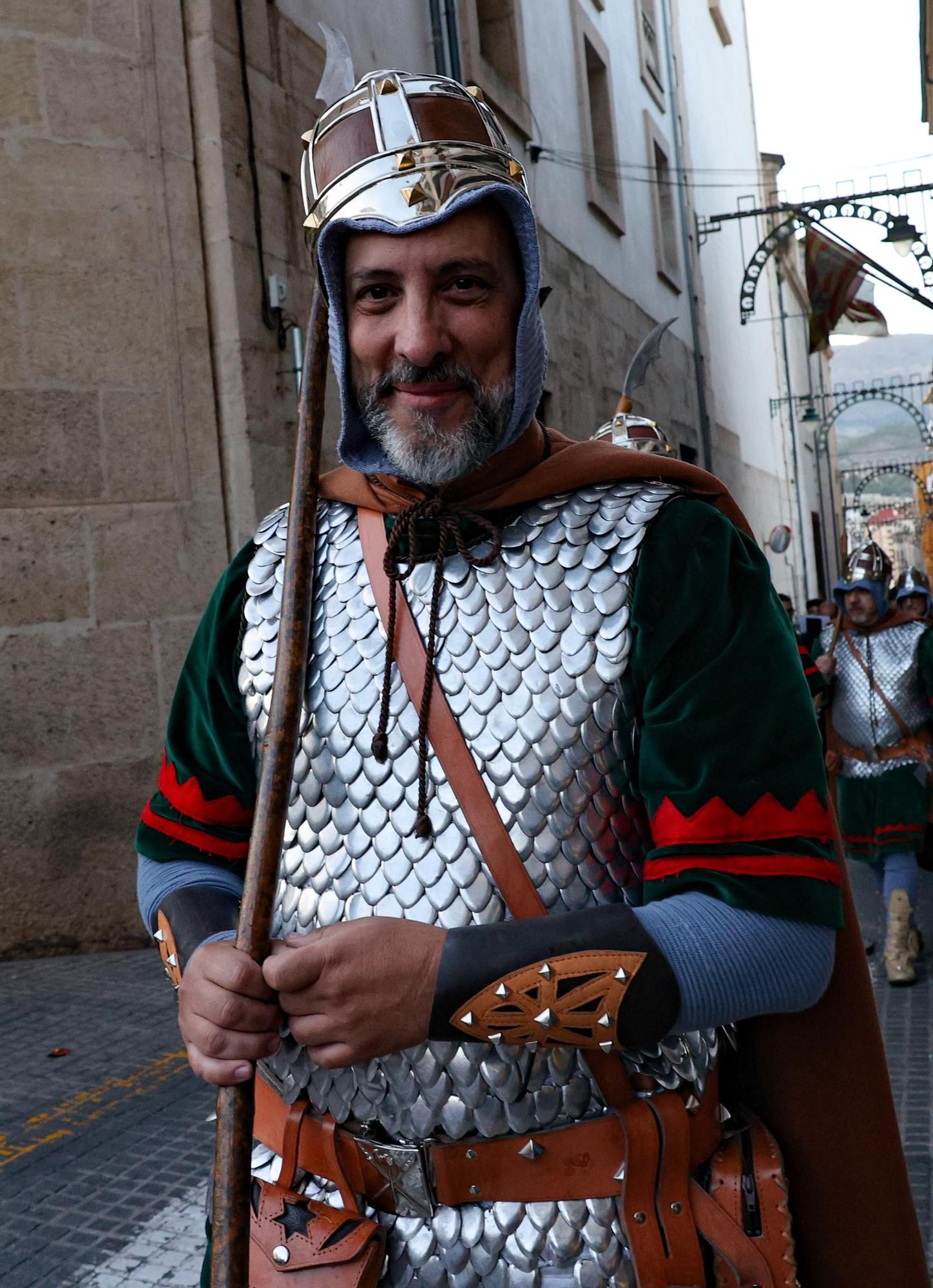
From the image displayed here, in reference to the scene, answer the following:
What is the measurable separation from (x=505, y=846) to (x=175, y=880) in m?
0.49

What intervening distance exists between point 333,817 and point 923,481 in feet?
136

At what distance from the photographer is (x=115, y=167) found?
6258 mm

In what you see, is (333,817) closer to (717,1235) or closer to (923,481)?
(717,1235)

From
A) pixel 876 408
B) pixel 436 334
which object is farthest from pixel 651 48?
pixel 876 408

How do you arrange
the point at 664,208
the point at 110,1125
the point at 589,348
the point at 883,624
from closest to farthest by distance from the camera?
the point at 110,1125 < the point at 883,624 < the point at 589,348 < the point at 664,208

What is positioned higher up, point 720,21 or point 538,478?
point 720,21

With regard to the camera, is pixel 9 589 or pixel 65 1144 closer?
pixel 65 1144

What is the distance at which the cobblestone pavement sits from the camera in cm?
314

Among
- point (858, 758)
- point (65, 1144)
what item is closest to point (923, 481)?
point (858, 758)

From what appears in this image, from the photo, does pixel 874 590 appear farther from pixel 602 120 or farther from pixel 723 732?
pixel 602 120

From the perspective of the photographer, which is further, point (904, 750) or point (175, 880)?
point (904, 750)

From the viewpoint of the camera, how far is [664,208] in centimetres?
1752

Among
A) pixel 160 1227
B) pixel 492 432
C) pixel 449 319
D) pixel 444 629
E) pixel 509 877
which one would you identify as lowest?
pixel 160 1227

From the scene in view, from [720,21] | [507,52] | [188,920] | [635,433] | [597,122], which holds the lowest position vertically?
[188,920]
